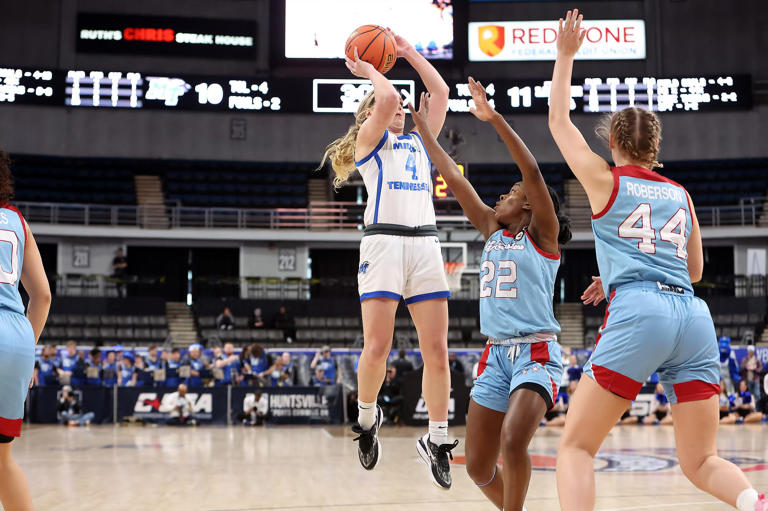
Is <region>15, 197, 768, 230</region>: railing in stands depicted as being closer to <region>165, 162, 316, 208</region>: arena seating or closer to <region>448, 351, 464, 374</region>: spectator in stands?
<region>165, 162, 316, 208</region>: arena seating

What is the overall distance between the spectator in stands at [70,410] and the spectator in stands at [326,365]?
4.17 m

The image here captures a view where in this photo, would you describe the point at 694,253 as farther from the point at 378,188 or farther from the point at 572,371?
the point at 572,371

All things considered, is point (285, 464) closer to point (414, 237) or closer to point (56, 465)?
point (56, 465)

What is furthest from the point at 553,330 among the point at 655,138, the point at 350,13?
the point at 350,13

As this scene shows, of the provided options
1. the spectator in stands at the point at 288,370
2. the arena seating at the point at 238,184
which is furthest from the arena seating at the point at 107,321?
the spectator in stands at the point at 288,370

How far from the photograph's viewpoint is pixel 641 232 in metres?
3.25

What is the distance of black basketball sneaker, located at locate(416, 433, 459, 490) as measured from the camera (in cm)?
472

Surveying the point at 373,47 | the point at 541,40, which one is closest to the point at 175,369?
the point at 373,47

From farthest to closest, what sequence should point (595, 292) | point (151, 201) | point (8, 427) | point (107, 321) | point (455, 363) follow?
1. point (151, 201)
2. point (107, 321)
3. point (455, 363)
4. point (595, 292)
5. point (8, 427)

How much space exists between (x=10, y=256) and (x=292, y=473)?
4694 mm

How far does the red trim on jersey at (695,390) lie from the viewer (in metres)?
3.22

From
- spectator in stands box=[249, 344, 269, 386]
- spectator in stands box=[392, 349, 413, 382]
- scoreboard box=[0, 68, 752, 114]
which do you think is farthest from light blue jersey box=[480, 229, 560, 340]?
scoreboard box=[0, 68, 752, 114]

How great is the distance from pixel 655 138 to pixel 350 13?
23.5 metres

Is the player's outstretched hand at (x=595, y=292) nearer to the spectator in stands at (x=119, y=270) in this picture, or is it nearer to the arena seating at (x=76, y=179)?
the spectator in stands at (x=119, y=270)
